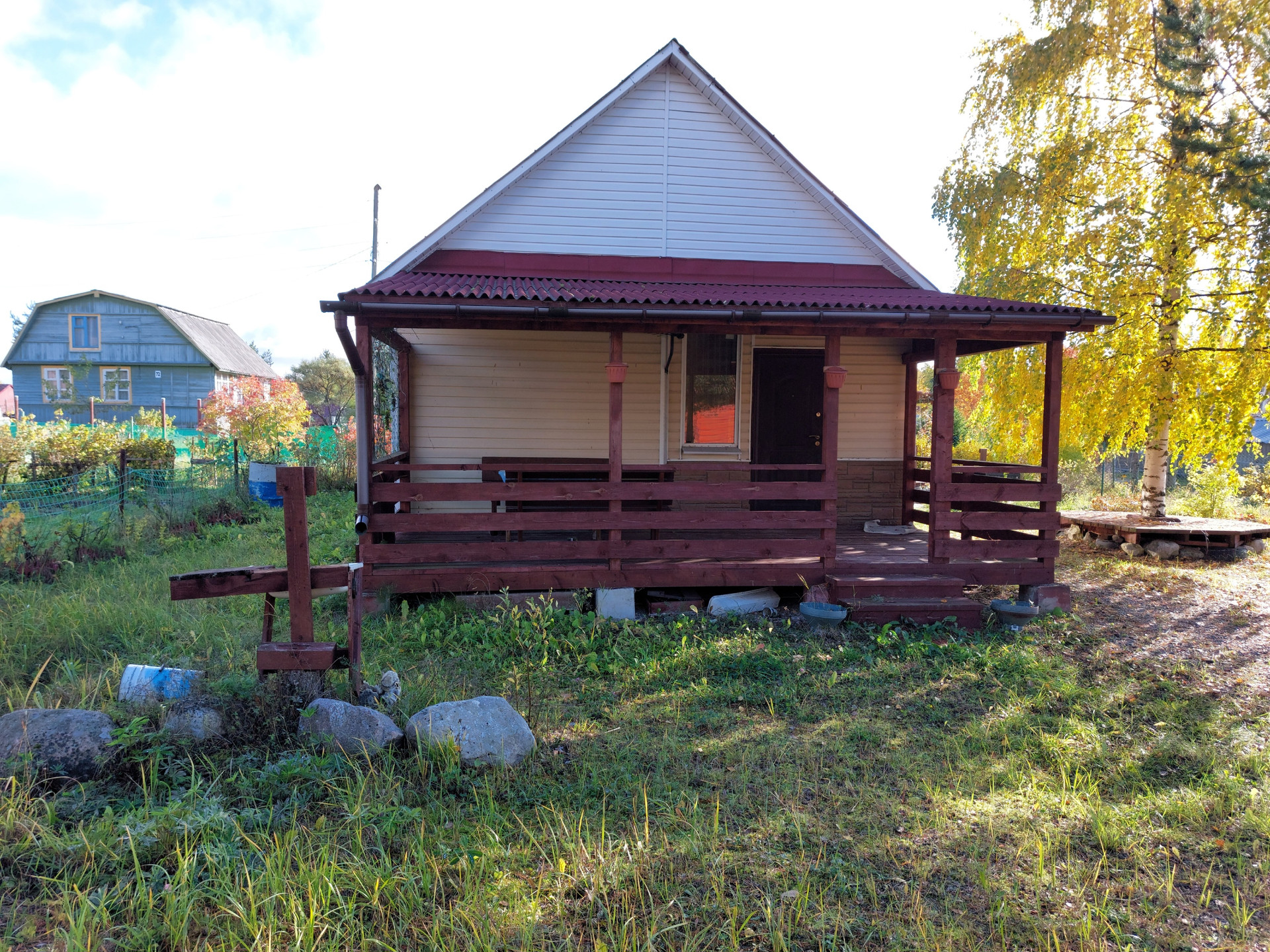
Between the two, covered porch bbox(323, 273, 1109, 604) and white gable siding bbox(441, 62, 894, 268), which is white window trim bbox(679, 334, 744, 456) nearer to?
white gable siding bbox(441, 62, 894, 268)

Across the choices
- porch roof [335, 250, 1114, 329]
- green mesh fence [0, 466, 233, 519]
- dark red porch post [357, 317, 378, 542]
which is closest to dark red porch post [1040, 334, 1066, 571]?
porch roof [335, 250, 1114, 329]

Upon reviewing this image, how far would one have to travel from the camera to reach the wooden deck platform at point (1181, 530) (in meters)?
10.6

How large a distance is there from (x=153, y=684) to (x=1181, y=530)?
12.5 metres

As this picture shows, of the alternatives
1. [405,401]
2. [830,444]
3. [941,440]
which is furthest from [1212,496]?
[405,401]

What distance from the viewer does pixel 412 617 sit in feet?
22.6

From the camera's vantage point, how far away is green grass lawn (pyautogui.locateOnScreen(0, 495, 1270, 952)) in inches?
108

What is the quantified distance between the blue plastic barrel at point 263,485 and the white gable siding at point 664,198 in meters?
7.57

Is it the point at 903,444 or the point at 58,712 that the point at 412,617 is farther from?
the point at 903,444

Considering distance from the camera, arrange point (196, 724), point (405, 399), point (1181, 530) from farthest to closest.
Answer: point (1181, 530), point (405, 399), point (196, 724)

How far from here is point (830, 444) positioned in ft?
24.5

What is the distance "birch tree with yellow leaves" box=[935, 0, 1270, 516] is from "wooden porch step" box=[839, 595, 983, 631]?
6048 mm

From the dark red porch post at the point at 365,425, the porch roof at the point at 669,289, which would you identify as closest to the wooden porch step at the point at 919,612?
the porch roof at the point at 669,289

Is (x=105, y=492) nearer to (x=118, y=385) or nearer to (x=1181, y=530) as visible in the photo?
(x=1181, y=530)

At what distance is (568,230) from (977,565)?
635 cm
